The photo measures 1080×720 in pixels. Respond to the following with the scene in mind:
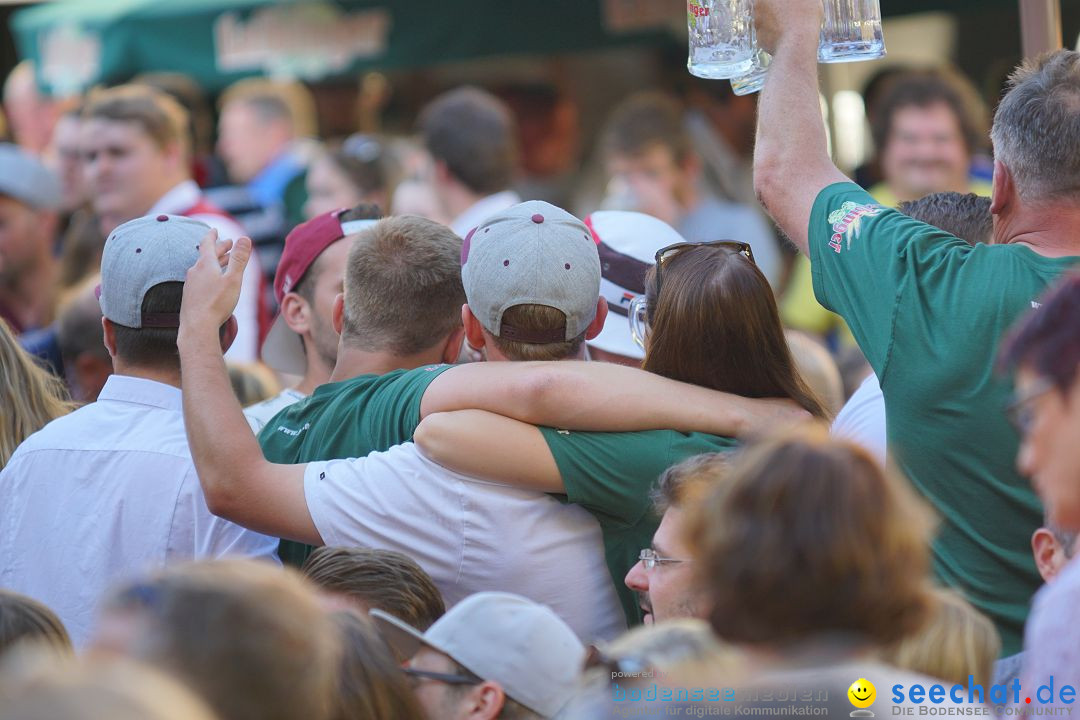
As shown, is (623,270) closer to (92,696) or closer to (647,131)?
(92,696)

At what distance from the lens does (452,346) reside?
10.3 feet

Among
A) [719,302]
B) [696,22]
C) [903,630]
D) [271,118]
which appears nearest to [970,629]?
[903,630]

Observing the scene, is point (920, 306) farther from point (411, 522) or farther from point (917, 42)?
point (917, 42)

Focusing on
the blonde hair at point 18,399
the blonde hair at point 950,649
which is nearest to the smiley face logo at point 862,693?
the blonde hair at point 950,649

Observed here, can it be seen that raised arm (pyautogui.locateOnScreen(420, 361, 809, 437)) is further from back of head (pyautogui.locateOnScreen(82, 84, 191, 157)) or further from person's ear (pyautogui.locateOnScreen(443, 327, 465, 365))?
back of head (pyautogui.locateOnScreen(82, 84, 191, 157))

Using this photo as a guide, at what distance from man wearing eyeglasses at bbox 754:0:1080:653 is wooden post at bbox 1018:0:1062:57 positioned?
1.04m

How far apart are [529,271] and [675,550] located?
616 millimetres

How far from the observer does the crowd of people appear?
168cm

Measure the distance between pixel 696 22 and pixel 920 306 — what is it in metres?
0.88

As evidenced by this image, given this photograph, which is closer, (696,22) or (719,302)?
(719,302)

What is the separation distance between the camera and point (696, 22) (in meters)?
3.06

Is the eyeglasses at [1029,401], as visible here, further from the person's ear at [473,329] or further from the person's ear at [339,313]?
the person's ear at [339,313]

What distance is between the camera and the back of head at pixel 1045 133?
255cm

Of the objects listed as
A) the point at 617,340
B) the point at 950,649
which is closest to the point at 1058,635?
the point at 950,649
